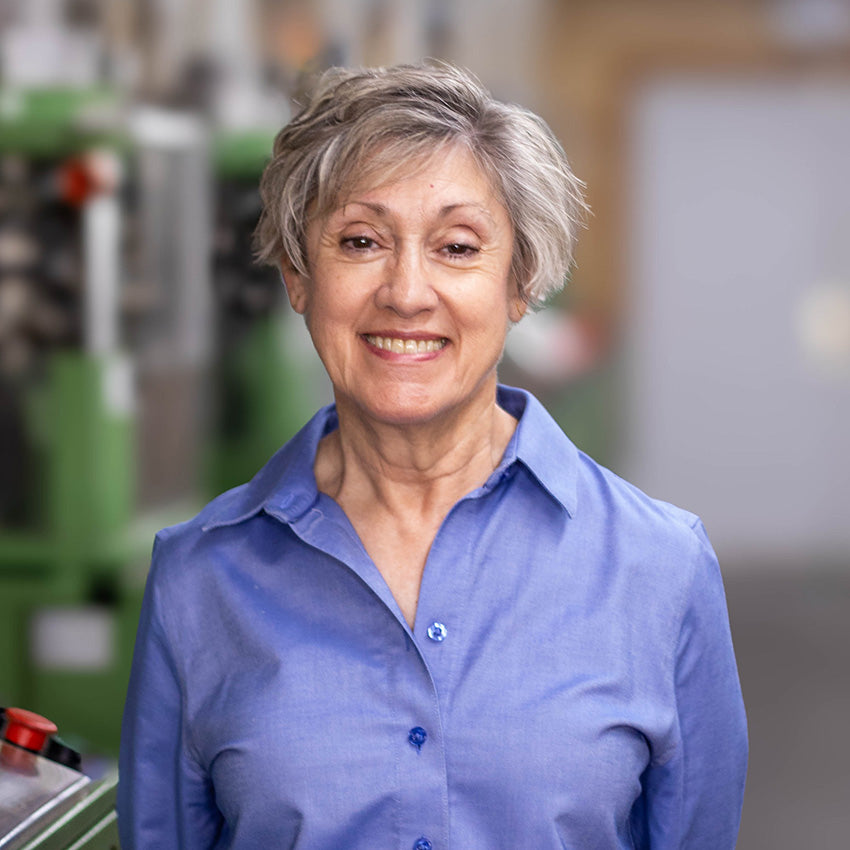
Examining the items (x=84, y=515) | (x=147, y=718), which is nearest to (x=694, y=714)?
(x=147, y=718)

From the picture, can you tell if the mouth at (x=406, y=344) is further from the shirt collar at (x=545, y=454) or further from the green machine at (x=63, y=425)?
the green machine at (x=63, y=425)

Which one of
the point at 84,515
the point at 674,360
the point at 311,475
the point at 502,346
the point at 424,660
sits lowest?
the point at 674,360

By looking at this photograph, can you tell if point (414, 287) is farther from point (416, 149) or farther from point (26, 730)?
point (26, 730)

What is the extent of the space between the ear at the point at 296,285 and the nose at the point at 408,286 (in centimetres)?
14

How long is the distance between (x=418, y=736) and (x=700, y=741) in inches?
13.5

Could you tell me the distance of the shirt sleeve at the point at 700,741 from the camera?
1.42m

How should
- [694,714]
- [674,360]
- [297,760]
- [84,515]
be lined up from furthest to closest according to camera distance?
[674,360], [84,515], [694,714], [297,760]

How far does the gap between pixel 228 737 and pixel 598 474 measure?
0.52 m

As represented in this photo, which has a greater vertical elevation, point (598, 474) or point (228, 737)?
point (598, 474)

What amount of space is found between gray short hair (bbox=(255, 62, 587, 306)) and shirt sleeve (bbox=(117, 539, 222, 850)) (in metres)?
0.45

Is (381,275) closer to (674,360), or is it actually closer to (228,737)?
(228,737)

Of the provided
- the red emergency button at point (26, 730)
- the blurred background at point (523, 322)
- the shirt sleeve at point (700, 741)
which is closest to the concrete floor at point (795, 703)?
the blurred background at point (523, 322)

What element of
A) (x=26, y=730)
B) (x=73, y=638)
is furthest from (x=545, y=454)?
(x=73, y=638)

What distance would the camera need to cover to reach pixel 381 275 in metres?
1.35
